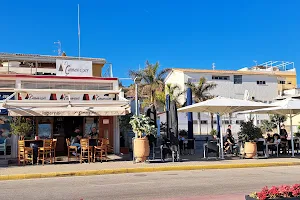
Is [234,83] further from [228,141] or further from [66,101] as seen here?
[66,101]

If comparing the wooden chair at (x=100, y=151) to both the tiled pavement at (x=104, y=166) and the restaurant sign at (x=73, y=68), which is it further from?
the restaurant sign at (x=73, y=68)

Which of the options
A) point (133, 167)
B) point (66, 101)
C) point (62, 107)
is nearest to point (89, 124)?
point (66, 101)

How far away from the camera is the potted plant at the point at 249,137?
16.5 meters

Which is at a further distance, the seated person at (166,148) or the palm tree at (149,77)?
the palm tree at (149,77)

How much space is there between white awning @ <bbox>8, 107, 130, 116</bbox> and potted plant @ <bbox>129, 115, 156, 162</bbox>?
42.4 inches

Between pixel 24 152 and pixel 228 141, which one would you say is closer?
pixel 24 152

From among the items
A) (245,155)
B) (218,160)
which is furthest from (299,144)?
(218,160)

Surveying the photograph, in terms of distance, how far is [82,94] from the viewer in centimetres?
1859

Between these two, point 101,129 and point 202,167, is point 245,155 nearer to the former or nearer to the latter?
point 202,167

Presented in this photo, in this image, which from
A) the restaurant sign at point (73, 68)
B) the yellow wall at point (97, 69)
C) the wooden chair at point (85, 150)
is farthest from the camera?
the yellow wall at point (97, 69)

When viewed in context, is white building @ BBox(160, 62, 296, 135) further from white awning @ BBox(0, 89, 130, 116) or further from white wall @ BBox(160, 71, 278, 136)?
white awning @ BBox(0, 89, 130, 116)

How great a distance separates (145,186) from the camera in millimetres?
9844

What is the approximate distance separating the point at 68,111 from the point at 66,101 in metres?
1.20

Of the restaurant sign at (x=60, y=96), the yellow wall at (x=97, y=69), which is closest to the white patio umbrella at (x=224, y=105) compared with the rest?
the restaurant sign at (x=60, y=96)
